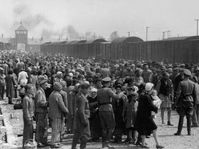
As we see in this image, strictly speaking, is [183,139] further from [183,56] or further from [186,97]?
[183,56]

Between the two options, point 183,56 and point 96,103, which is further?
point 183,56

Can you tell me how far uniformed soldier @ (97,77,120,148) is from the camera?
33.1ft

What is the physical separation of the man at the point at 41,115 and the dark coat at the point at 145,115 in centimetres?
236

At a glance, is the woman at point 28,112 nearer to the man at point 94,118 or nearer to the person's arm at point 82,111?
the person's arm at point 82,111

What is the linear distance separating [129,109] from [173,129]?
112 inches

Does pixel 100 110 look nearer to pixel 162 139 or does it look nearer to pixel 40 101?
pixel 40 101

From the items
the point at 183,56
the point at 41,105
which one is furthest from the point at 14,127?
the point at 183,56

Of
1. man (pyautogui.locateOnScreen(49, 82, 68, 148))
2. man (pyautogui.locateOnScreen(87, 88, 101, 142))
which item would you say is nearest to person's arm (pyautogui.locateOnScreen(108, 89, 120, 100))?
man (pyautogui.locateOnScreen(87, 88, 101, 142))

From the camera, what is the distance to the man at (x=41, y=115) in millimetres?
10391

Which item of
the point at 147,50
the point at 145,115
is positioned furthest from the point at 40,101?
the point at 147,50

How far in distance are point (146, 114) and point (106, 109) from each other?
38.1 inches

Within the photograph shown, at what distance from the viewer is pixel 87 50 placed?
53.6 meters

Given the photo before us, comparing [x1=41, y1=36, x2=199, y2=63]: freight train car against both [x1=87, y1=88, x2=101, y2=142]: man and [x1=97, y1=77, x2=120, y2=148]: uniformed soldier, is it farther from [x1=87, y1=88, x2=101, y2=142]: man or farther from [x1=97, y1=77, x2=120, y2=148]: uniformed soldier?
[x1=97, y1=77, x2=120, y2=148]: uniformed soldier

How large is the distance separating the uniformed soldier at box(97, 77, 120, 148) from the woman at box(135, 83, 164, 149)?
63 centimetres
